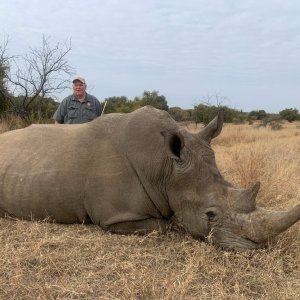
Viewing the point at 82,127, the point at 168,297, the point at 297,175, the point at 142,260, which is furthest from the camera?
the point at 297,175

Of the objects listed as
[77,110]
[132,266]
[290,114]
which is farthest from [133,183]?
[290,114]

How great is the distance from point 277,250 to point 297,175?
5242 mm

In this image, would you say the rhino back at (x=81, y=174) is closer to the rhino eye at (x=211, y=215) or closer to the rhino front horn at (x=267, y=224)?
the rhino eye at (x=211, y=215)

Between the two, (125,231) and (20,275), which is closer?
(20,275)

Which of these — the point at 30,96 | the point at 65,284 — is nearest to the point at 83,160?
the point at 65,284

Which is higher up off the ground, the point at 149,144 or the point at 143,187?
the point at 149,144

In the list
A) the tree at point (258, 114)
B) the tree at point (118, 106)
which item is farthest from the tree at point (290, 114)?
the tree at point (118, 106)

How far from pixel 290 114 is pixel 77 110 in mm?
52012

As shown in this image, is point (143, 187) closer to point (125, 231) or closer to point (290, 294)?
point (125, 231)

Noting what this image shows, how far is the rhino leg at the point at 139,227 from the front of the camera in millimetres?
5348

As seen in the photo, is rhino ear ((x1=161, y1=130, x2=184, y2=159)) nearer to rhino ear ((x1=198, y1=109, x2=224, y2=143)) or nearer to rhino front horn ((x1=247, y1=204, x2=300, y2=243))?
rhino ear ((x1=198, y1=109, x2=224, y2=143))

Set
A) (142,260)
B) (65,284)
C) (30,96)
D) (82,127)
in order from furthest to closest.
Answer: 1. (30,96)
2. (82,127)
3. (142,260)
4. (65,284)

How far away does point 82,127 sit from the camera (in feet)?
20.1

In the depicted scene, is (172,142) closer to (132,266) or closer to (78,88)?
(132,266)
